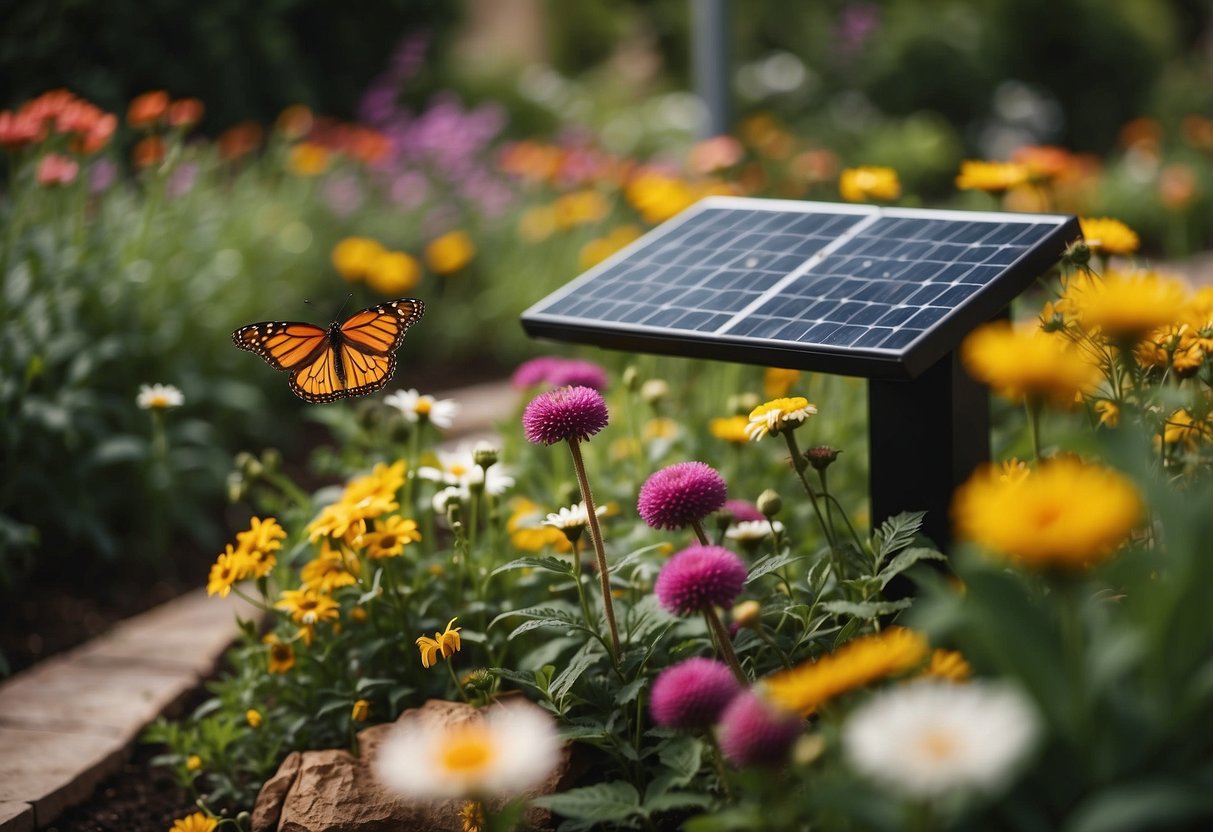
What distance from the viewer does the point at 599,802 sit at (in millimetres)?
1693

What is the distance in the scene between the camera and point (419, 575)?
246 cm

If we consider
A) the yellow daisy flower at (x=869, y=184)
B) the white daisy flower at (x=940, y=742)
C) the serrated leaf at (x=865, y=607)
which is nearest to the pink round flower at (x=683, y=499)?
the serrated leaf at (x=865, y=607)

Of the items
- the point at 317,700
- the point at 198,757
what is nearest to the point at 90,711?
the point at 198,757

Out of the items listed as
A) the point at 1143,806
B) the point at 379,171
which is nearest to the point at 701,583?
the point at 1143,806

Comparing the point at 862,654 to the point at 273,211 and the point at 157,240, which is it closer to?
the point at 157,240

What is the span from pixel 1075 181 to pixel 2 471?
5147 mm

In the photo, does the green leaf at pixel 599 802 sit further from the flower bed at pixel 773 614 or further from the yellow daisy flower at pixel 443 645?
the yellow daisy flower at pixel 443 645

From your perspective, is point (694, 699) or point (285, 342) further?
point (285, 342)

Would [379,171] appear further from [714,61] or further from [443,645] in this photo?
[443,645]

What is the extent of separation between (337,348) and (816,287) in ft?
3.40

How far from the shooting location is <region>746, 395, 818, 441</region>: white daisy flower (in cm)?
200

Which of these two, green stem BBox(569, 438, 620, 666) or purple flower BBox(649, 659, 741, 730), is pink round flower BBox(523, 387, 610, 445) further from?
purple flower BBox(649, 659, 741, 730)

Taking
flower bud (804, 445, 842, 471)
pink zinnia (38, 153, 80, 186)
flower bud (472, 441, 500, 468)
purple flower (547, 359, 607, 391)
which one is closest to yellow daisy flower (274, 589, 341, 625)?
flower bud (472, 441, 500, 468)

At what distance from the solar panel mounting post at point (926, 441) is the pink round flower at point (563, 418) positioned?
56cm
